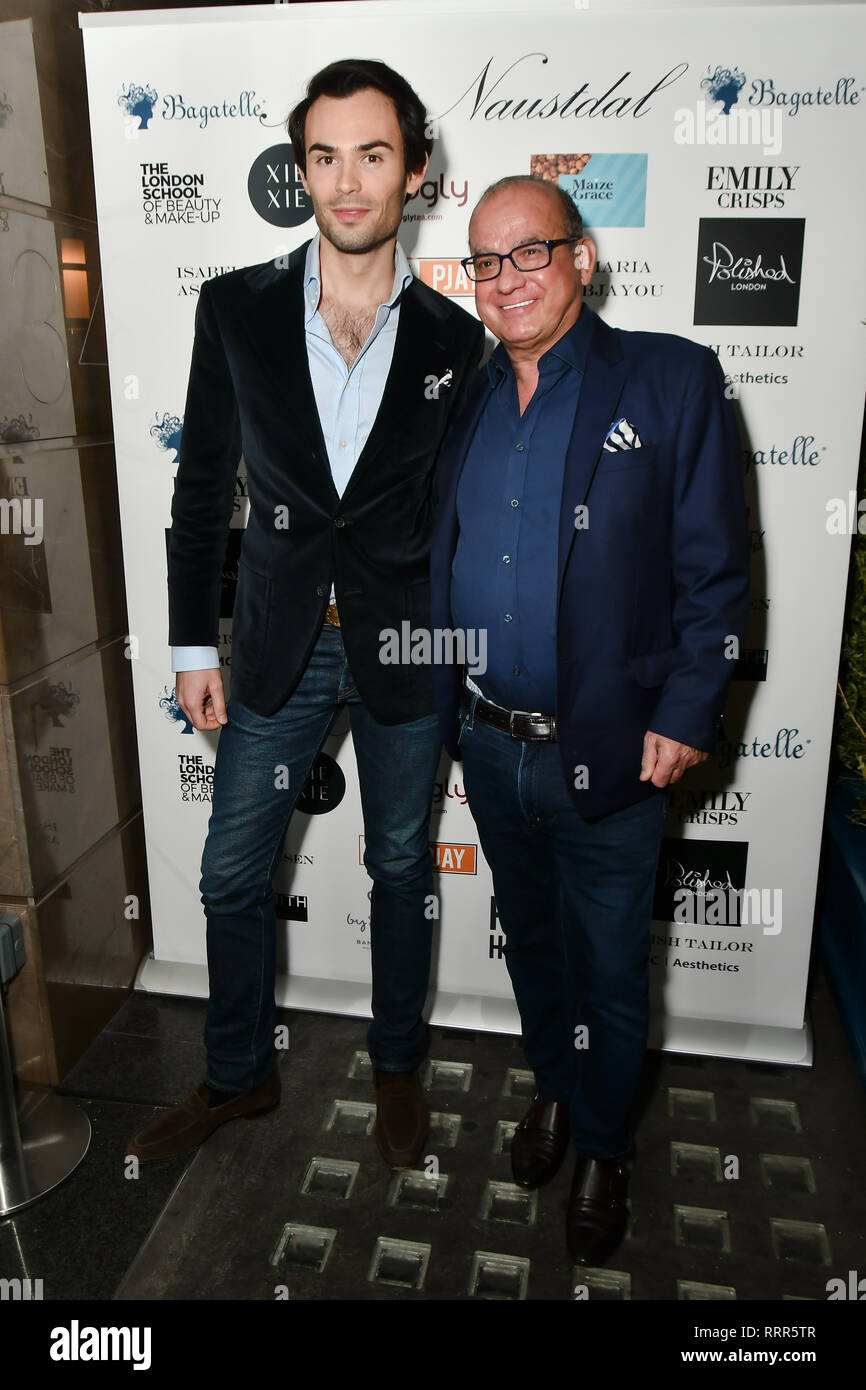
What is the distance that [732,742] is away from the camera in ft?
8.75

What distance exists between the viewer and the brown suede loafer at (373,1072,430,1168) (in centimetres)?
241

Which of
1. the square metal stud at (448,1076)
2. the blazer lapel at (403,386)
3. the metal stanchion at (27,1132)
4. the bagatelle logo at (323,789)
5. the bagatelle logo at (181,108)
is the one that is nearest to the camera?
the blazer lapel at (403,386)

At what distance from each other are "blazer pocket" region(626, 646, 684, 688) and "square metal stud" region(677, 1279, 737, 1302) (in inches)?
47.6

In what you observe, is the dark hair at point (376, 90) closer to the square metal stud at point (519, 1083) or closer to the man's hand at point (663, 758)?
the man's hand at point (663, 758)

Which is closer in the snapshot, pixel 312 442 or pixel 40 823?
pixel 312 442

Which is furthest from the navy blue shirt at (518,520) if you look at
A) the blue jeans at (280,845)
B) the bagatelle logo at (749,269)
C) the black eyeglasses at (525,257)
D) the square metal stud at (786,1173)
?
the square metal stud at (786,1173)

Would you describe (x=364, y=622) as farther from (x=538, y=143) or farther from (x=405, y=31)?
(x=405, y=31)

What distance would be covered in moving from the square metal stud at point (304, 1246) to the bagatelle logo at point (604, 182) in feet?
7.52

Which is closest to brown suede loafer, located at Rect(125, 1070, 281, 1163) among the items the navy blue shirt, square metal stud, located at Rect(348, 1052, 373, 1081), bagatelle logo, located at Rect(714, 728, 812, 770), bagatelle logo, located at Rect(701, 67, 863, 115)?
square metal stud, located at Rect(348, 1052, 373, 1081)

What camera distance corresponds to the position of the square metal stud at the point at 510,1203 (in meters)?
2.26

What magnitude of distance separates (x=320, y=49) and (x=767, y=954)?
97.1 inches

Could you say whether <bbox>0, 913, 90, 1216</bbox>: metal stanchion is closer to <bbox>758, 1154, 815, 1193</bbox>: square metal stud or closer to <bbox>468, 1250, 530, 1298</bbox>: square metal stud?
<bbox>468, 1250, 530, 1298</bbox>: square metal stud

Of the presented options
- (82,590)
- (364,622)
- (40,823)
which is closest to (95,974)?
(40,823)

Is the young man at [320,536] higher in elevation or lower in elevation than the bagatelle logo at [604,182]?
lower
